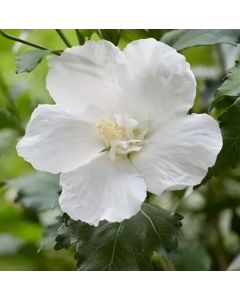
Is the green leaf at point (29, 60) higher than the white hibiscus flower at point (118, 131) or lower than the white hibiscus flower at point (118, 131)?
higher

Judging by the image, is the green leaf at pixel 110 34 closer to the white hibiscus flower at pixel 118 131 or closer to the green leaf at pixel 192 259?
the white hibiscus flower at pixel 118 131

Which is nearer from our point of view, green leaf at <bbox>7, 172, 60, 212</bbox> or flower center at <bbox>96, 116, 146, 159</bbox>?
flower center at <bbox>96, 116, 146, 159</bbox>

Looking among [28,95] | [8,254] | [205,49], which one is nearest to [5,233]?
[8,254]

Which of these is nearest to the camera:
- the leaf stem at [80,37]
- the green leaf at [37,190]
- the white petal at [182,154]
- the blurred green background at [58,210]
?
the white petal at [182,154]

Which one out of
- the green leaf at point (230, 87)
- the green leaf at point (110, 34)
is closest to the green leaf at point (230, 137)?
the green leaf at point (230, 87)

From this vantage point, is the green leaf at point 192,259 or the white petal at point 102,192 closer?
the white petal at point 102,192

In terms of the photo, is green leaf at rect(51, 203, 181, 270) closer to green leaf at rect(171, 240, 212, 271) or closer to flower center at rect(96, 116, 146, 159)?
flower center at rect(96, 116, 146, 159)

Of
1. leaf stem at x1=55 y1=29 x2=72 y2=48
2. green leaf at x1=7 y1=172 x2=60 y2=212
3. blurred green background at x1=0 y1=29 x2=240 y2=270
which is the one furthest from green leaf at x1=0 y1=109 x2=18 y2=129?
leaf stem at x1=55 y1=29 x2=72 y2=48
